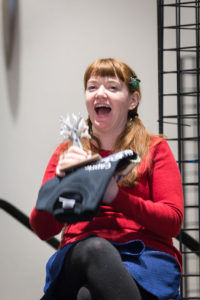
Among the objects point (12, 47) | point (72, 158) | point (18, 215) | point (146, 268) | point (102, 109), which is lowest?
point (18, 215)

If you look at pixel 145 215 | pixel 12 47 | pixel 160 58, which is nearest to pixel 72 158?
pixel 145 215

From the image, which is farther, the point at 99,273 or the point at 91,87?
the point at 91,87

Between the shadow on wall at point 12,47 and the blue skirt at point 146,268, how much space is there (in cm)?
123

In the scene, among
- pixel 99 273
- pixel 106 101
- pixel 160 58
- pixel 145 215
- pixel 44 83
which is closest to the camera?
pixel 99 273

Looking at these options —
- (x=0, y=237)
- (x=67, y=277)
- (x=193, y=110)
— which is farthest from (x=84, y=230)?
(x=0, y=237)

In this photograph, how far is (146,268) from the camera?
1.10m

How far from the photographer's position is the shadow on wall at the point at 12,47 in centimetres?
224

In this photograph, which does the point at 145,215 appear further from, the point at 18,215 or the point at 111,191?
the point at 18,215

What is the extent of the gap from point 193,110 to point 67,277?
3.65ft

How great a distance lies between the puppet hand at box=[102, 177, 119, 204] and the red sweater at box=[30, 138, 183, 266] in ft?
0.04

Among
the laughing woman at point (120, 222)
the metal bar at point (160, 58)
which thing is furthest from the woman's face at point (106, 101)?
the metal bar at point (160, 58)

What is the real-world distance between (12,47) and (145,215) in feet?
4.46

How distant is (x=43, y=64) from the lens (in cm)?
219

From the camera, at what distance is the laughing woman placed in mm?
1043
